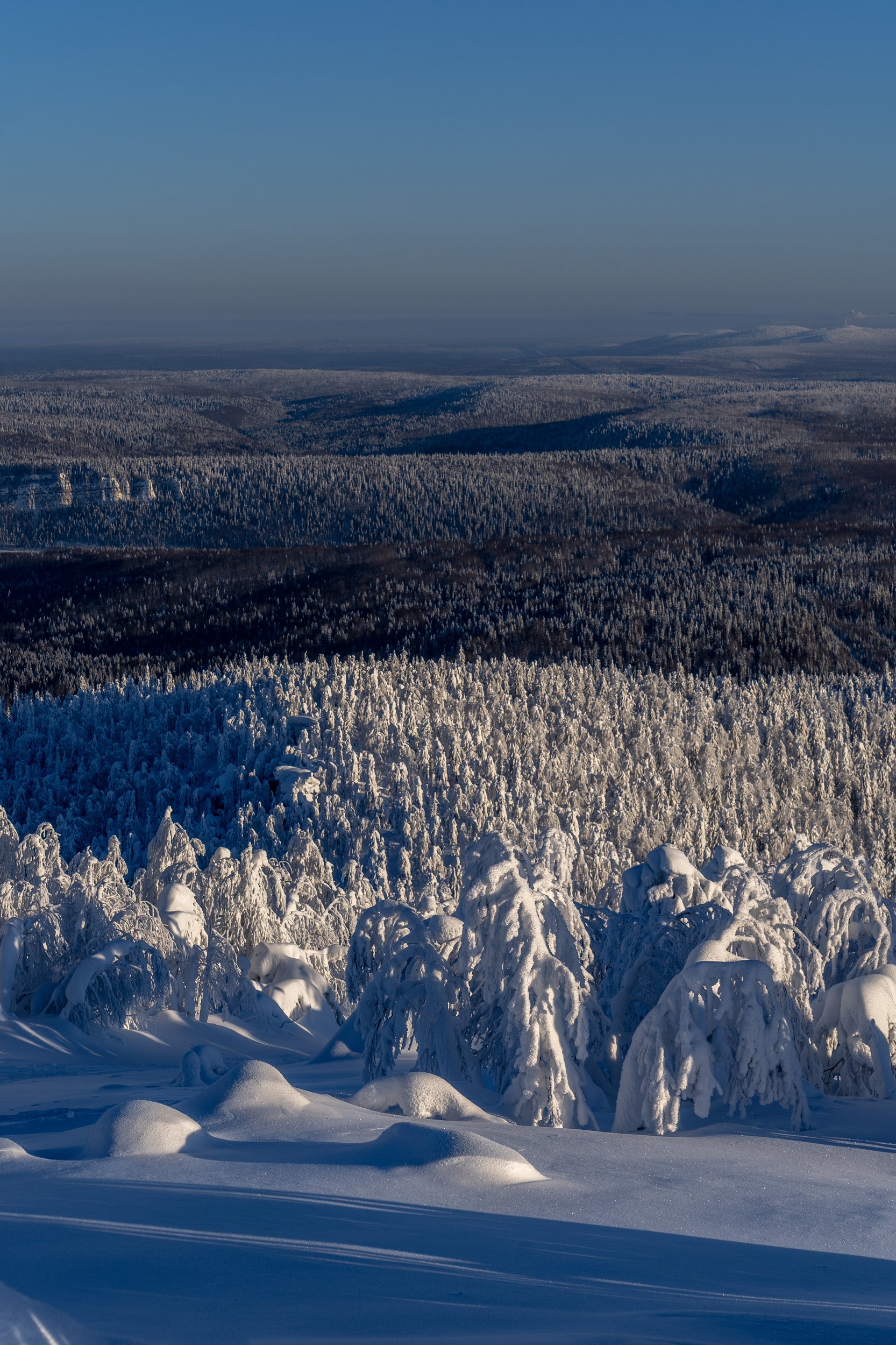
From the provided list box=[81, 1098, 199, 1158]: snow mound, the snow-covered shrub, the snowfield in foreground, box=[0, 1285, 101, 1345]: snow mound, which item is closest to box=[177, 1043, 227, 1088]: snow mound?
the snowfield in foreground

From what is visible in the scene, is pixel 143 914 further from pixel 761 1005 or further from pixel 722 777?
pixel 722 777

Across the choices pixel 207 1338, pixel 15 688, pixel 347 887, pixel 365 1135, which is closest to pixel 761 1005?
pixel 365 1135

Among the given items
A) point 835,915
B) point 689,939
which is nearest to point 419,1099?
point 689,939

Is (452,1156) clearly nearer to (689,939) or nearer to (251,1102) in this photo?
(251,1102)

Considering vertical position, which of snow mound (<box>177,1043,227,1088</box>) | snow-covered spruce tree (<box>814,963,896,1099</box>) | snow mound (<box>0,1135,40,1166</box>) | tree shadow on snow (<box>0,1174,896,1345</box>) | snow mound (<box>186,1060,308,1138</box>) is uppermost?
tree shadow on snow (<box>0,1174,896,1345</box>)

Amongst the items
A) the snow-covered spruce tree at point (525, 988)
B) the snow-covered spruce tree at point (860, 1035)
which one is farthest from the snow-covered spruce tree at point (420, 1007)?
the snow-covered spruce tree at point (860, 1035)

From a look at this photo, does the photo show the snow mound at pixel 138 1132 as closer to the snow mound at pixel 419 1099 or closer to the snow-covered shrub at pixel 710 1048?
the snow mound at pixel 419 1099

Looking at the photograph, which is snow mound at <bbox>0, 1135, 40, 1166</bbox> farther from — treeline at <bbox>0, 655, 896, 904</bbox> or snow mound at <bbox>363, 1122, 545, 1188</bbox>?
treeline at <bbox>0, 655, 896, 904</bbox>
